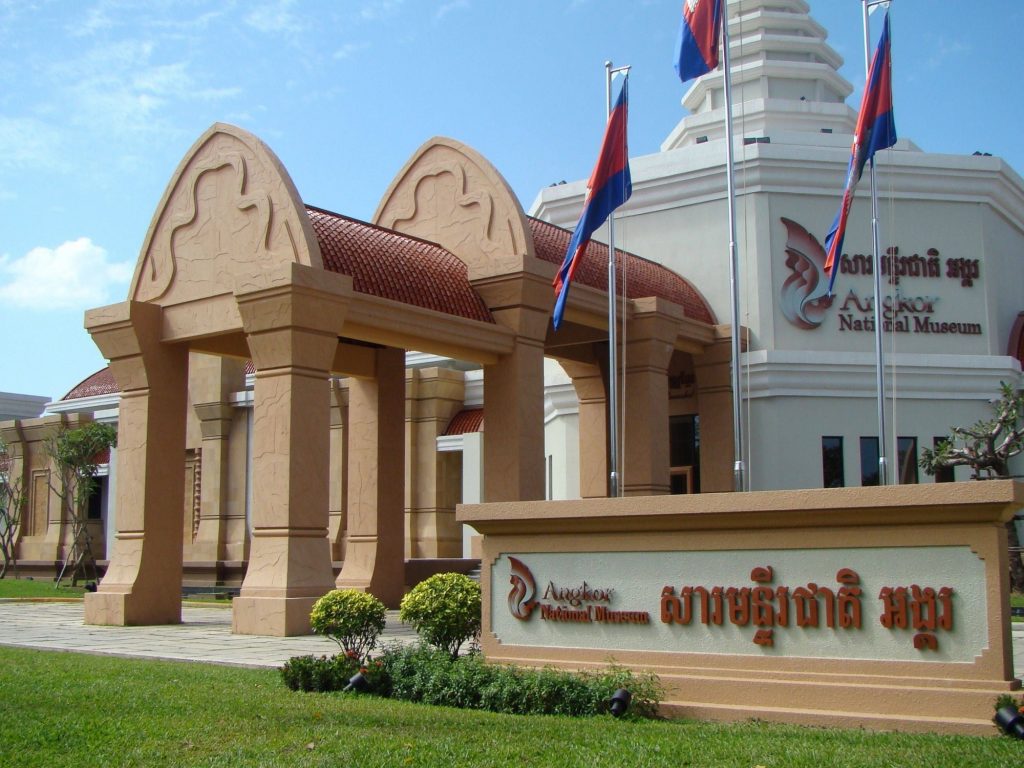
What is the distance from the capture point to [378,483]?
21.2 metres

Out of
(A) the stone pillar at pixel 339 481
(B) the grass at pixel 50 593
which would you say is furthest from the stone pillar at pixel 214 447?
(A) the stone pillar at pixel 339 481

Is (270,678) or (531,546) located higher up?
(531,546)

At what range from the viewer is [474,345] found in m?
19.0

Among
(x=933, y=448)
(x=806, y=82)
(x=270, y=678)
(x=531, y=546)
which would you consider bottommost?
(x=270, y=678)

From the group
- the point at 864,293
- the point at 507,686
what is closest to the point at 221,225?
the point at 507,686

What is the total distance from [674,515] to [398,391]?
40.3 feet

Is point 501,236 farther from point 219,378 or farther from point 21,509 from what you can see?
point 21,509

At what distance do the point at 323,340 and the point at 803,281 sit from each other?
1296 cm

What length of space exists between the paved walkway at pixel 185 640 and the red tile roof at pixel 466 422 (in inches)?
403

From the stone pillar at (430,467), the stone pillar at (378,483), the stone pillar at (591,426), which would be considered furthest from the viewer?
the stone pillar at (430,467)

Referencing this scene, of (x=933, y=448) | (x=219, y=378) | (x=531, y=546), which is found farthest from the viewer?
(x=219, y=378)

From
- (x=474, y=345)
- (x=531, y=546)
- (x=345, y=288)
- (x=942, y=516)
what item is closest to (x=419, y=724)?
(x=531, y=546)

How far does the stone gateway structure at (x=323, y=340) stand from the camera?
54.5ft

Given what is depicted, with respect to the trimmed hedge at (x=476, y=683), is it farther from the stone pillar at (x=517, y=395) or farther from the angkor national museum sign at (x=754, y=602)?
the stone pillar at (x=517, y=395)
